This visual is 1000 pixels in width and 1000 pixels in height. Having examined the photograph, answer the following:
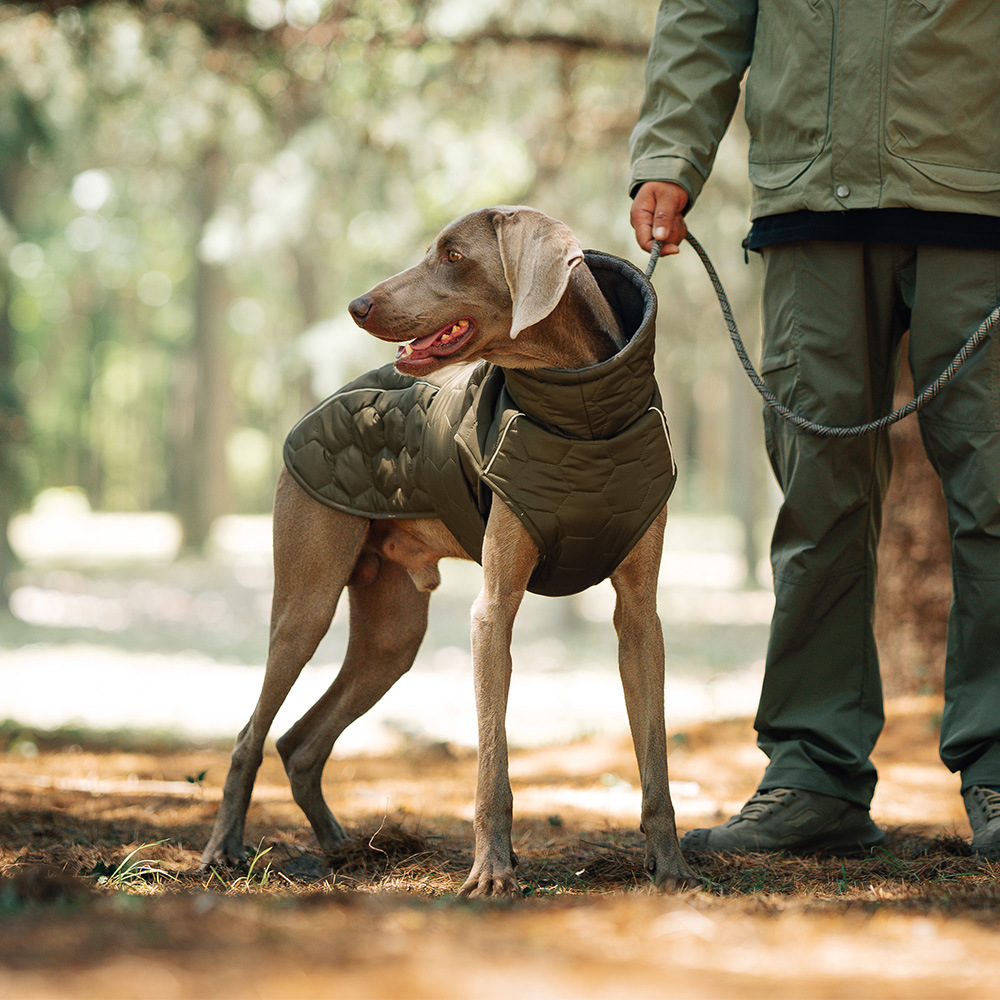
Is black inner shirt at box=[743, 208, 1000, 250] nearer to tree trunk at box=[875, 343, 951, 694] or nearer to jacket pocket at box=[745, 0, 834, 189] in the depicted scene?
jacket pocket at box=[745, 0, 834, 189]

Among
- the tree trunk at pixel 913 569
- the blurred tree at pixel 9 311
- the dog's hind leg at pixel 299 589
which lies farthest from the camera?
the blurred tree at pixel 9 311

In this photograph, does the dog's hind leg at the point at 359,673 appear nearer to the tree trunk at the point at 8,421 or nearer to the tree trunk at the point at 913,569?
the tree trunk at the point at 913,569

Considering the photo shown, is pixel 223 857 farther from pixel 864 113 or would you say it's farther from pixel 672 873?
pixel 864 113

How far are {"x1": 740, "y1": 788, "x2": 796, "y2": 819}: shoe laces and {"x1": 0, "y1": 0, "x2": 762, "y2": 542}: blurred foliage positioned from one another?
5.75 metres

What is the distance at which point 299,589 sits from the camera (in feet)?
12.6

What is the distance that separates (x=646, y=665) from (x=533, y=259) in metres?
1.24

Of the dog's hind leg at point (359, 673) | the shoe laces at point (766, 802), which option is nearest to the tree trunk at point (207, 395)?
the dog's hind leg at point (359, 673)

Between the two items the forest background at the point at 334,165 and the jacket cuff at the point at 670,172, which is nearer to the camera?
the jacket cuff at the point at 670,172

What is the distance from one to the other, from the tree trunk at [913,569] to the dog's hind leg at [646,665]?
3.50 m

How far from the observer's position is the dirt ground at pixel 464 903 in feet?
5.51

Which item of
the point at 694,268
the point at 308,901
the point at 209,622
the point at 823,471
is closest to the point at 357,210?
the point at 694,268

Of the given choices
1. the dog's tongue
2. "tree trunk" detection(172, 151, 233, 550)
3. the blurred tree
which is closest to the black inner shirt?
the dog's tongue

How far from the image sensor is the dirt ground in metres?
1.68

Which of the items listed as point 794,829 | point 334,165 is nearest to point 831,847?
point 794,829
